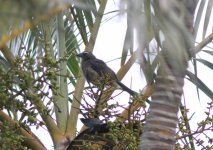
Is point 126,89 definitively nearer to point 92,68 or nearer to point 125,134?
point 125,134

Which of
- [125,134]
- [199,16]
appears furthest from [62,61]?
[199,16]

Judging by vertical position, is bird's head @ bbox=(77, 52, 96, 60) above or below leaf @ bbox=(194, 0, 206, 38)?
above

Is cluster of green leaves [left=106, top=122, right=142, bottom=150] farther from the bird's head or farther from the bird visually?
the bird's head

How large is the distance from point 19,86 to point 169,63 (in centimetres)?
180

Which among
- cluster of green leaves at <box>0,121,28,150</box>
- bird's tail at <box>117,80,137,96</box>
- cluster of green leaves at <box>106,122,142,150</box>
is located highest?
bird's tail at <box>117,80,137,96</box>

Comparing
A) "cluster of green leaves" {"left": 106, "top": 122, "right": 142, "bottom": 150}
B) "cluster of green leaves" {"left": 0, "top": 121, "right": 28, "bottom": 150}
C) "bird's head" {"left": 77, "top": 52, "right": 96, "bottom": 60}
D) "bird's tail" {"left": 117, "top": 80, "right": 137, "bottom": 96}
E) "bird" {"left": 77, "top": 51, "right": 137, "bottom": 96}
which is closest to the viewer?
"cluster of green leaves" {"left": 0, "top": 121, "right": 28, "bottom": 150}

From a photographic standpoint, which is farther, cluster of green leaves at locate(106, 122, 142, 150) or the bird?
the bird

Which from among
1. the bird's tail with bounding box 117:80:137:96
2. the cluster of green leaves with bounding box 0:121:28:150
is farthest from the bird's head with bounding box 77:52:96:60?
the cluster of green leaves with bounding box 0:121:28:150

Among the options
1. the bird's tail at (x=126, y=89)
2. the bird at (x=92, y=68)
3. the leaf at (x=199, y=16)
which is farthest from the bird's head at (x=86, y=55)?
the leaf at (x=199, y=16)

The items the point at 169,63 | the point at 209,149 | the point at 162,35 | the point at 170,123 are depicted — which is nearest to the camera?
the point at 162,35

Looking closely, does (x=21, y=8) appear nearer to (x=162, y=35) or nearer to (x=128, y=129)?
(x=162, y=35)

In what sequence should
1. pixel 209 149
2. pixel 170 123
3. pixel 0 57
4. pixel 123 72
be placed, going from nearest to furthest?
pixel 170 123 < pixel 209 149 < pixel 0 57 < pixel 123 72

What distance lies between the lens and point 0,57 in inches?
212

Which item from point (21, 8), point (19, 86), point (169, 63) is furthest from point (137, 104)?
point (21, 8)
